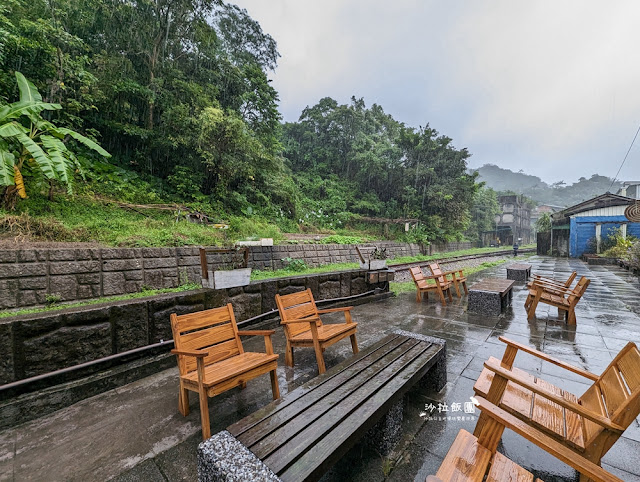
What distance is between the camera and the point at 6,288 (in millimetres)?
4215

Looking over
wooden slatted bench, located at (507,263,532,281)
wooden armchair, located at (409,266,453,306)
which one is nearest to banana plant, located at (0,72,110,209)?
wooden armchair, located at (409,266,453,306)

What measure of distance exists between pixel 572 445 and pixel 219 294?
360cm

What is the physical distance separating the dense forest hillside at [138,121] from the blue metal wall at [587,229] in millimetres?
11063

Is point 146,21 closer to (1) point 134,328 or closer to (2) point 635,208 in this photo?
(1) point 134,328

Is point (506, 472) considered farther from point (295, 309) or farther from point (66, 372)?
point (66, 372)

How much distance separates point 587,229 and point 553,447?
82.6ft

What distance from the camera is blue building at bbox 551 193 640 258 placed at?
17.5 m

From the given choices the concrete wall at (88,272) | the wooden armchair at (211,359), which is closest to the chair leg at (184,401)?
the wooden armchair at (211,359)

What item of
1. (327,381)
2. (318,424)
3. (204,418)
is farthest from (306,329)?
(318,424)

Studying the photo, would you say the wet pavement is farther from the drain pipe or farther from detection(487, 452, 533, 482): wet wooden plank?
detection(487, 452, 533, 482): wet wooden plank

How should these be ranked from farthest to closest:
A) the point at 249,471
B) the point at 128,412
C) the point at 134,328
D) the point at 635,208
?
the point at 635,208
the point at 134,328
the point at 128,412
the point at 249,471

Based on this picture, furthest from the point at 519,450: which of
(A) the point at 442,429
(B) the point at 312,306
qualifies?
(B) the point at 312,306

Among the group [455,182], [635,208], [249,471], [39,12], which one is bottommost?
[249,471]

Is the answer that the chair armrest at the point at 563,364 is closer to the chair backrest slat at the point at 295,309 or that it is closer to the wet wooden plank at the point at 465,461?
the wet wooden plank at the point at 465,461
